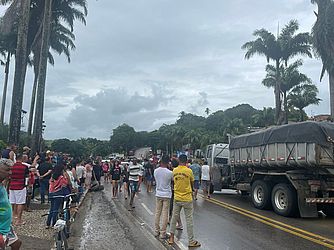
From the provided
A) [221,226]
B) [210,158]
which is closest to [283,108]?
[210,158]

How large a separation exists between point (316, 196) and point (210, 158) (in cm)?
917

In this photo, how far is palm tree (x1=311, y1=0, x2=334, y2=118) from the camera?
31359mm

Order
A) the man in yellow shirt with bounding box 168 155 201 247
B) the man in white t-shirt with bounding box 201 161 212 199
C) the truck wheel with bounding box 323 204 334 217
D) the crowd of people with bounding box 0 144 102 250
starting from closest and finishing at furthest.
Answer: the crowd of people with bounding box 0 144 102 250 < the man in yellow shirt with bounding box 168 155 201 247 < the truck wheel with bounding box 323 204 334 217 < the man in white t-shirt with bounding box 201 161 212 199

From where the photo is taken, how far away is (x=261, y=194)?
524 inches

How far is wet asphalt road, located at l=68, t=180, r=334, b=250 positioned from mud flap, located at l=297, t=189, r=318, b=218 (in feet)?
0.56

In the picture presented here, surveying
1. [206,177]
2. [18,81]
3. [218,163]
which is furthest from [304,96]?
[18,81]

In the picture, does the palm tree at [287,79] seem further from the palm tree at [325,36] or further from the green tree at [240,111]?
the green tree at [240,111]

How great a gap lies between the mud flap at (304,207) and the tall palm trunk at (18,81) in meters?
12.4

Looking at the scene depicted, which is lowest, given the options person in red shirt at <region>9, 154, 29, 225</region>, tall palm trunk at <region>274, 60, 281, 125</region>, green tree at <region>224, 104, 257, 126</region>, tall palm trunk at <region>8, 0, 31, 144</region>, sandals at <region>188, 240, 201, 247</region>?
sandals at <region>188, 240, 201, 247</region>

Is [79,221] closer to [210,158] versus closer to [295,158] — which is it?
[295,158]

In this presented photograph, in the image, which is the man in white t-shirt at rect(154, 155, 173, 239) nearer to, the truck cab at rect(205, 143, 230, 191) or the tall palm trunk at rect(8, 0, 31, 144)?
the truck cab at rect(205, 143, 230, 191)

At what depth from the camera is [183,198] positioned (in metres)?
8.20

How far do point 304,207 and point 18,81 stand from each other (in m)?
13.6

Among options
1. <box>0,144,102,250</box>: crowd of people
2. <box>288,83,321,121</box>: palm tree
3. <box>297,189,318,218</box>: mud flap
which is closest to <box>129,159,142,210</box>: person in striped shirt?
<box>0,144,102,250</box>: crowd of people
